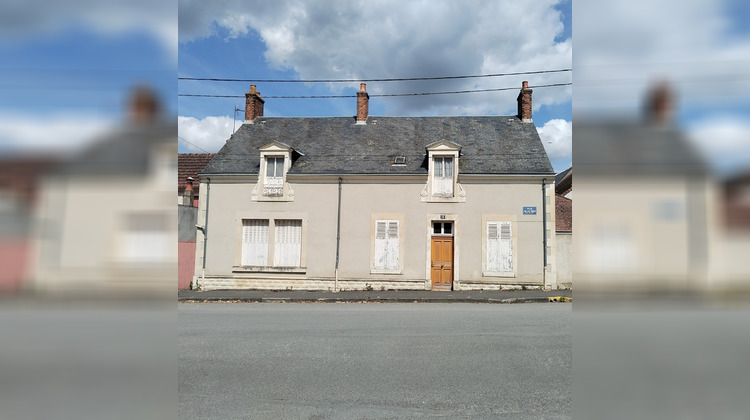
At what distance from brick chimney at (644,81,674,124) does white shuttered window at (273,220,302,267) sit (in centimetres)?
1640

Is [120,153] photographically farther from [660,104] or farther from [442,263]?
[442,263]

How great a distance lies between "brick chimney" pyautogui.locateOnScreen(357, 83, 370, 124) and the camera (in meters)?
20.2

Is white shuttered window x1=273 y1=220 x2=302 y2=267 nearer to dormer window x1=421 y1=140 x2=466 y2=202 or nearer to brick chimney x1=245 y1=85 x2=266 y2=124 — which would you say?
dormer window x1=421 y1=140 x2=466 y2=202

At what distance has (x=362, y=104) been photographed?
20.6 m

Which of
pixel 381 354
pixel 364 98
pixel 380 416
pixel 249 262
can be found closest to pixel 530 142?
pixel 364 98

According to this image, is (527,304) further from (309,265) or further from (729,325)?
(729,325)

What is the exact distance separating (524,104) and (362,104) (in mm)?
6922

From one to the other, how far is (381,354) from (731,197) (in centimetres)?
548

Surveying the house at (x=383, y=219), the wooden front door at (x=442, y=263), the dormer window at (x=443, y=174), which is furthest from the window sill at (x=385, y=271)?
the dormer window at (x=443, y=174)

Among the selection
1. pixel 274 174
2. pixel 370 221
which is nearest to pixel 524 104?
pixel 370 221

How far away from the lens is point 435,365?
5465 mm

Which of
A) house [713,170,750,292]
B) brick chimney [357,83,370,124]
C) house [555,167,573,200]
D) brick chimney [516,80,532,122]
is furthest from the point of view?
brick chimney [357,83,370,124]

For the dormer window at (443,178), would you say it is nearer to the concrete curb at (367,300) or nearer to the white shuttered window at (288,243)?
the concrete curb at (367,300)

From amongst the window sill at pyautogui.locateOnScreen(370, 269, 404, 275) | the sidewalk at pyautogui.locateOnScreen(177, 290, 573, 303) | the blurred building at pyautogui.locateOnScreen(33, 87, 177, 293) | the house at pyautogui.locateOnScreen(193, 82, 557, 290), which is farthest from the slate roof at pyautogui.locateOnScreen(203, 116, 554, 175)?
the blurred building at pyautogui.locateOnScreen(33, 87, 177, 293)
